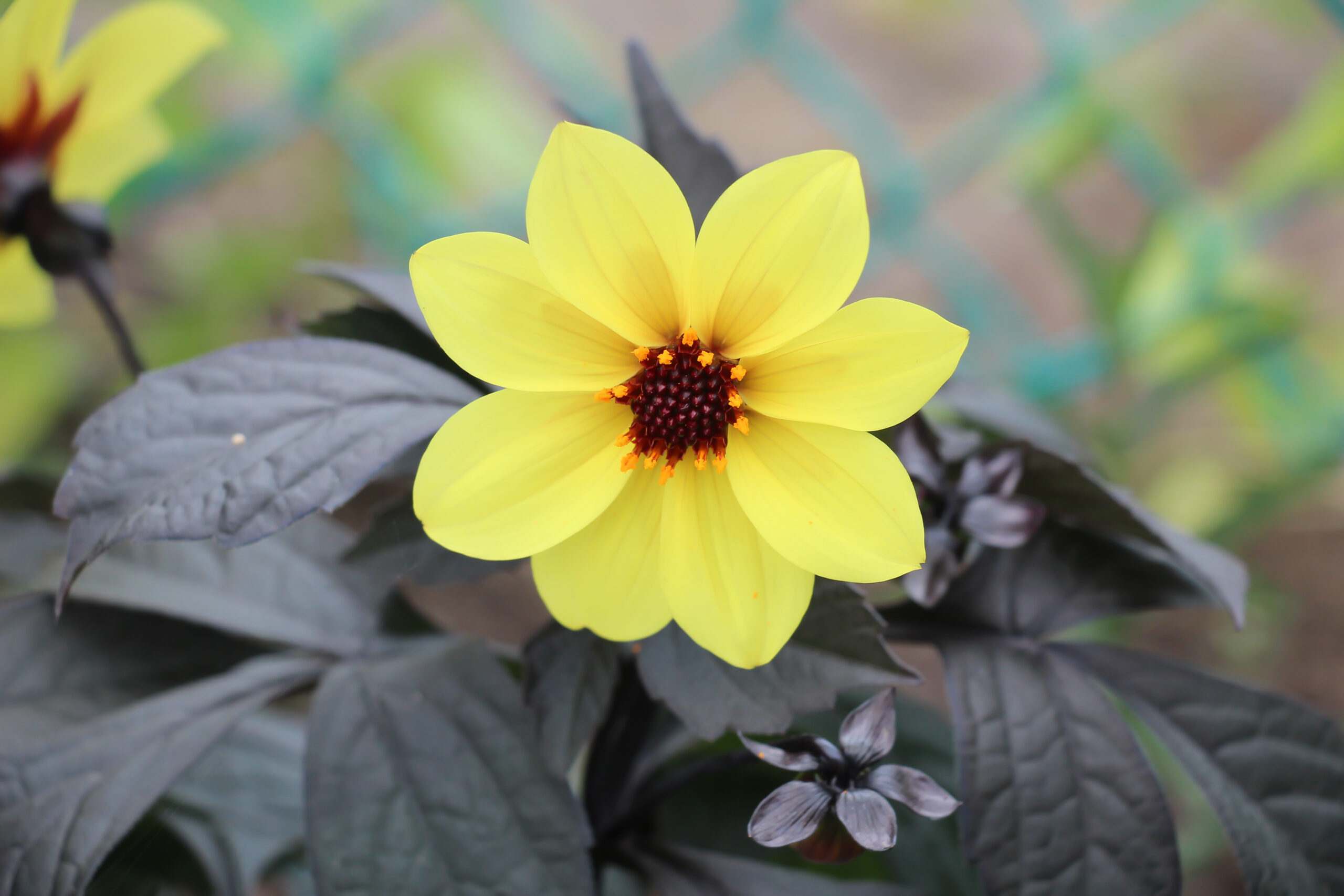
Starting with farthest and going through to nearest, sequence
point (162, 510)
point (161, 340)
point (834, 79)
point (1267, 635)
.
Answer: point (834, 79), point (161, 340), point (1267, 635), point (162, 510)

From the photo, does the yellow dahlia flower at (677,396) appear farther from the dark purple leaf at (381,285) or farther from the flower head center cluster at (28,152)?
the flower head center cluster at (28,152)

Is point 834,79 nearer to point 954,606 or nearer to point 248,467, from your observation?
point 954,606

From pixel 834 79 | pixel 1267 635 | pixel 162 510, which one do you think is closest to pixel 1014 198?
pixel 834 79

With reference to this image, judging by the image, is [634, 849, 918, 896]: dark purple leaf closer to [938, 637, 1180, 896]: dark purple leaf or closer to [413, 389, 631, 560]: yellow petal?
[938, 637, 1180, 896]: dark purple leaf

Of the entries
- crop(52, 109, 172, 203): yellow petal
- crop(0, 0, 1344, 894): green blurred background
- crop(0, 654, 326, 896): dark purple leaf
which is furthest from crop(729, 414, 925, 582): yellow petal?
crop(0, 0, 1344, 894): green blurred background

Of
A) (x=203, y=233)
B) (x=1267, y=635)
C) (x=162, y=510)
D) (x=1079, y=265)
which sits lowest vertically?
(x=1267, y=635)

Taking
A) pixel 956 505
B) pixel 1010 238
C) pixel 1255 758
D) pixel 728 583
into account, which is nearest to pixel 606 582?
pixel 728 583
